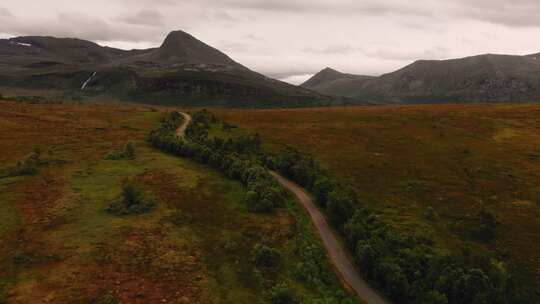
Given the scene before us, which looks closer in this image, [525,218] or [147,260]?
[147,260]

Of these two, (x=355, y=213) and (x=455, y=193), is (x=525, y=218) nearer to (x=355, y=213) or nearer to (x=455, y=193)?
(x=455, y=193)

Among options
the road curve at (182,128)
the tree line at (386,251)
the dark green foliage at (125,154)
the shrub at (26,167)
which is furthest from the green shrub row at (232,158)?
the shrub at (26,167)

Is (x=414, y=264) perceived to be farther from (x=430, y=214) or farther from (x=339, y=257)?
(x=430, y=214)

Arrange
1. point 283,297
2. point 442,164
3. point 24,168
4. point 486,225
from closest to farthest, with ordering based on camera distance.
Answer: point 283,297 < point 486,225 < point 24,168 < point 442,164

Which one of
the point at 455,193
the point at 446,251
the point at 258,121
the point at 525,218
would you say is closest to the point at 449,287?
the point at 446,251

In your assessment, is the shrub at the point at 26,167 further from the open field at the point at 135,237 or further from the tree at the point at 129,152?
the tree at the point at 129,152

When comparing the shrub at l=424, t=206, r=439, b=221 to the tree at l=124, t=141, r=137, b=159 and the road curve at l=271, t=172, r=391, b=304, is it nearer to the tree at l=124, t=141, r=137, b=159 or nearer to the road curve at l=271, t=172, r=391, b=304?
the road curve at l=271, t=172, r=391, b=304

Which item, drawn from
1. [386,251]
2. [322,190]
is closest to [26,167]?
[322,190]
